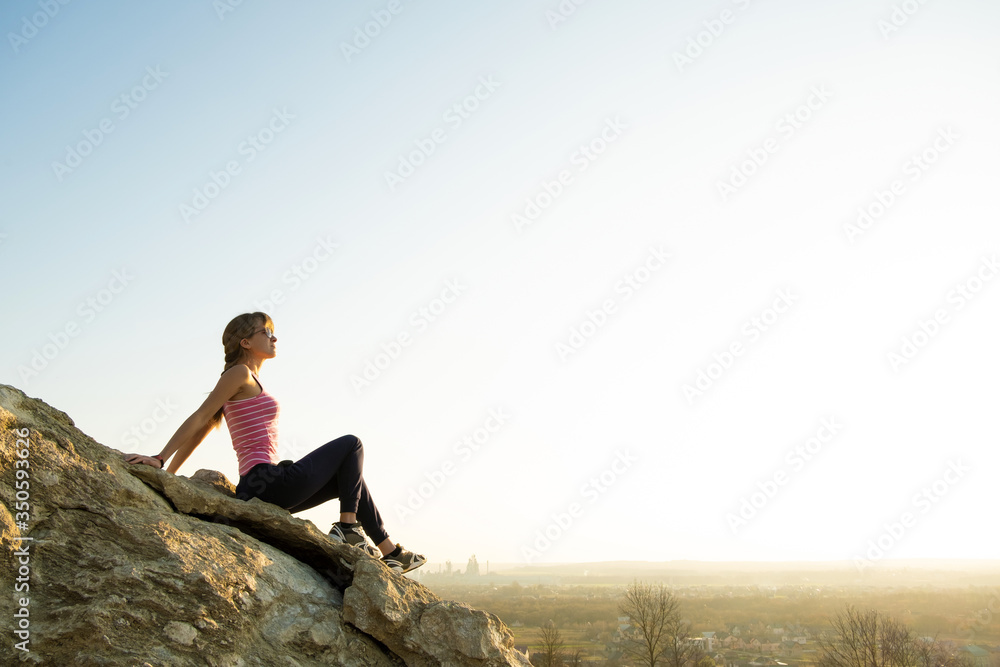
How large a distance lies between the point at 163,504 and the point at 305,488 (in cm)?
100

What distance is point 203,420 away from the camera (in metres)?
5.00

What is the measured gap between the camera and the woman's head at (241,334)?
5473 mm

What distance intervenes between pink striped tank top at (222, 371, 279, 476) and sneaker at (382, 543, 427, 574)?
125cm

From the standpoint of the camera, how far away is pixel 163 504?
445 cm

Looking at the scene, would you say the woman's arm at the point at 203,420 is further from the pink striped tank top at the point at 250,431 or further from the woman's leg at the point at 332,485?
the woman's leg at the point at 332,485

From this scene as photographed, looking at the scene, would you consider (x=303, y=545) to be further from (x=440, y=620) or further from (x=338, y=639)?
(x=440, y=620)

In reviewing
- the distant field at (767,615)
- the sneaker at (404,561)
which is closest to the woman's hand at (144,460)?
the sneaker at (404,561)

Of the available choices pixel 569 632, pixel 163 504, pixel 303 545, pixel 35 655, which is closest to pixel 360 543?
pixel 303 545

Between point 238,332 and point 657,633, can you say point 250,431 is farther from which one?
point 657,633

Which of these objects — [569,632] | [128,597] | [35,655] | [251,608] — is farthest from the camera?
[569,632]

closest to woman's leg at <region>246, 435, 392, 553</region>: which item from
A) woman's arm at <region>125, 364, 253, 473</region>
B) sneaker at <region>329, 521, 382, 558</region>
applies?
sneaker at <region>329, 521, 382, 558</region>

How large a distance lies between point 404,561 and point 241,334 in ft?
7.74

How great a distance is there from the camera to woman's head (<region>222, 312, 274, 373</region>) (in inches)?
215

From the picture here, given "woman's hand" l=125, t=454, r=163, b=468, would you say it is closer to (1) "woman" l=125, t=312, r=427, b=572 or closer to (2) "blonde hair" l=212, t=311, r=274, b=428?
(1) "woman" l=125, t=312, r=427, b=572
